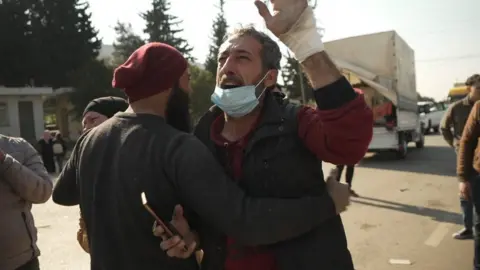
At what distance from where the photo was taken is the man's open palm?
147 cm

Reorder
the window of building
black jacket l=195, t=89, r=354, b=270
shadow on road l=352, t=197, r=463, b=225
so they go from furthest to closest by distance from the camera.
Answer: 1. the window of building
2. shadow on road l=352, t=197, r=463, b=225
3. black jacket l=195, t=89, r=354, b=270

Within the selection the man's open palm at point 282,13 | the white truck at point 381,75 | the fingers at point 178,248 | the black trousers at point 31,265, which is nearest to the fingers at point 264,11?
the man's open palm at point 282,13

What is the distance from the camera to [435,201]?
26.0 feet

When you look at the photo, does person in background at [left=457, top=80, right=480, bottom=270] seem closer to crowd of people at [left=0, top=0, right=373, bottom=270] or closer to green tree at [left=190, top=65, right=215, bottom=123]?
crowd of people at [left=0, top=0, right=373, bottom=270]

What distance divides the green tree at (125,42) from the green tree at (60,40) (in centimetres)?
303

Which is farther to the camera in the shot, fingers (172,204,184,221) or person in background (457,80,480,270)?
person in background (457,80,480,270)

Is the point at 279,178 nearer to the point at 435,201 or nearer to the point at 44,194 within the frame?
the point at 44,194

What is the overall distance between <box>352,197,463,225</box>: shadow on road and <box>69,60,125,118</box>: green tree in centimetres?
2832

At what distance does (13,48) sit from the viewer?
125 feet

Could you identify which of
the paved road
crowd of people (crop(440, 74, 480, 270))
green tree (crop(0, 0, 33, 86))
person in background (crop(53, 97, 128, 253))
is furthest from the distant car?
green tree (crop(0, 0, 33, 86))

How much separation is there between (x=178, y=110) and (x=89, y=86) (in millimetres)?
34365

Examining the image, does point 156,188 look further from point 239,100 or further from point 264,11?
point 264,11

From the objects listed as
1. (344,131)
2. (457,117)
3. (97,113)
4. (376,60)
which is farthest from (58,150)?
(344,131)

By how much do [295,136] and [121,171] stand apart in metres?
0.67
